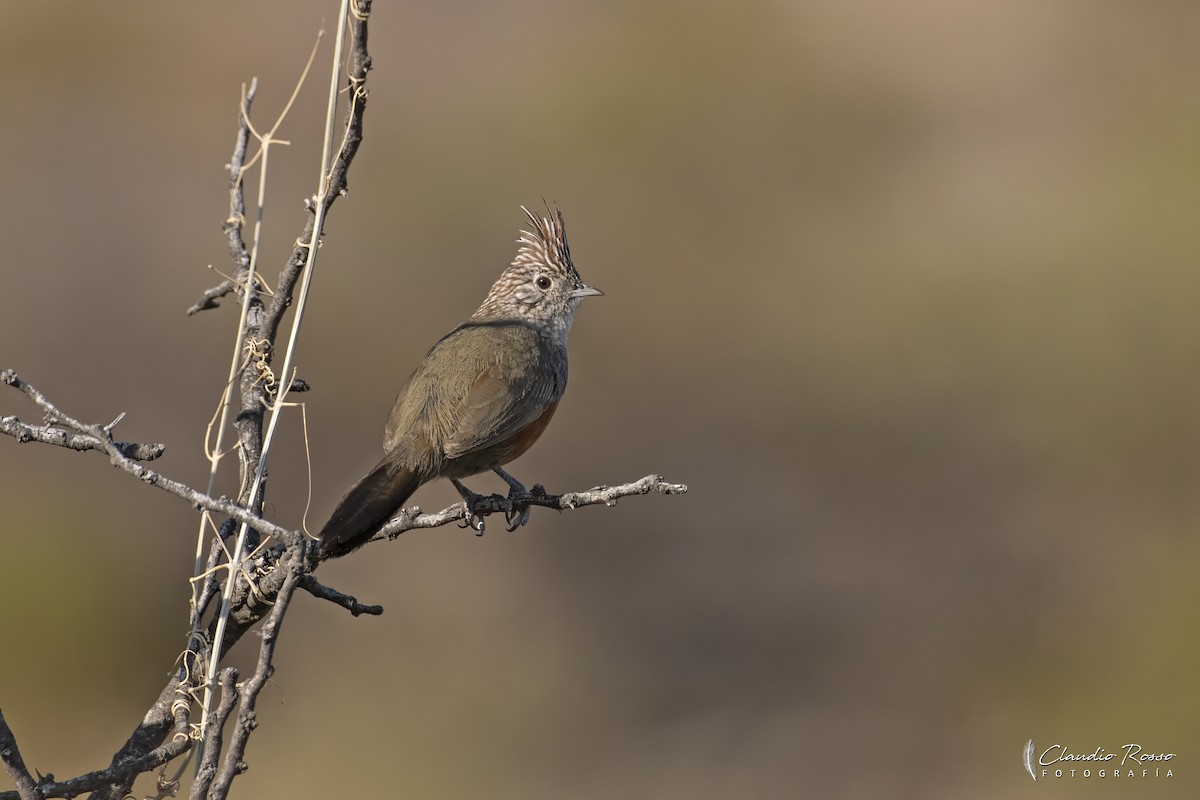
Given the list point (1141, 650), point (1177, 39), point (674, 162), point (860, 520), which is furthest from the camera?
point (1177, 39)

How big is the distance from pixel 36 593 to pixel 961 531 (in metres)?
6.73

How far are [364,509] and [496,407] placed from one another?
1093mm

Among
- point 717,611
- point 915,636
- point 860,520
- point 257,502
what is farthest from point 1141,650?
point 257,502

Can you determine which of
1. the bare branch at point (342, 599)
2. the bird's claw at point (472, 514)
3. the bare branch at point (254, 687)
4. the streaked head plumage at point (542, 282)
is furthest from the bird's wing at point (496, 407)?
the bare branch at point (254, 687)

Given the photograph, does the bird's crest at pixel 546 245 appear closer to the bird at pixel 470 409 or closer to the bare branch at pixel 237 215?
the bird at pixel 470 409

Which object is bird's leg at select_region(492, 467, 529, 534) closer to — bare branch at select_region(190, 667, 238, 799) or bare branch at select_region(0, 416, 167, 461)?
bare branch at select_region(0, 416, 167, 461)

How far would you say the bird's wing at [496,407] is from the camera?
4906mm

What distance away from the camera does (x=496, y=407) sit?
502 centimetres

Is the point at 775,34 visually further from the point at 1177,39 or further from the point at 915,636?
the point at 915,636

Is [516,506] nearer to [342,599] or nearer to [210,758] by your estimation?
[342,599]

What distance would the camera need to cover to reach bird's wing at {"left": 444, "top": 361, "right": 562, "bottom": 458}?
4.91 meters

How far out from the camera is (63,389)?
31.0 feet

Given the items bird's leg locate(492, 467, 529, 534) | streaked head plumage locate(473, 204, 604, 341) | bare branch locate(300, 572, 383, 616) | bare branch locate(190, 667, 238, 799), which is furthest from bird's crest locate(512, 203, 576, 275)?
bare branch locate(190, 667, 238, 799)

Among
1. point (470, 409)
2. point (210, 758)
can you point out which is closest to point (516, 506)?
point (470, 409)
